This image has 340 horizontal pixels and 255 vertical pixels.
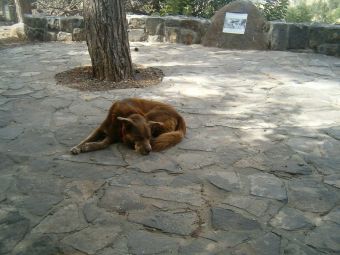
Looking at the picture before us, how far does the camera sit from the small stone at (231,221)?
3010 mm

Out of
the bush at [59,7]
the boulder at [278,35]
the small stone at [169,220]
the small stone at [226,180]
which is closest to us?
the small stone at [169,220]

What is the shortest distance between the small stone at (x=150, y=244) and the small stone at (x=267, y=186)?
100cm

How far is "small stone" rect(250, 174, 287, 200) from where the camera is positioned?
3.45m

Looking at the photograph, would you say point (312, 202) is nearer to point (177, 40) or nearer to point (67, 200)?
point (67, 200)

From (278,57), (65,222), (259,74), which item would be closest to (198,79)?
(259,74)

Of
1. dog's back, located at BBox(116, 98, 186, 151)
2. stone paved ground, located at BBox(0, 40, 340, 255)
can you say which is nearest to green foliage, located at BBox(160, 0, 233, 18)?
stone paved ground, located at BBox(0, 40, 340, 255)

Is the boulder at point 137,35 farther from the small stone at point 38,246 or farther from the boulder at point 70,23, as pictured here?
the small stone at point 38,246

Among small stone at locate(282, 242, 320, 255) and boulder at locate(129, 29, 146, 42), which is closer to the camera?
small stone at locate(282, 242, 320, 255)

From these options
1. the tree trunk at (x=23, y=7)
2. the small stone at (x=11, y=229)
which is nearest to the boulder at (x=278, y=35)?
the small stone at (x=11, y=229)

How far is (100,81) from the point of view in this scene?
267 inches

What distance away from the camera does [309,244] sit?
2824 millimetres

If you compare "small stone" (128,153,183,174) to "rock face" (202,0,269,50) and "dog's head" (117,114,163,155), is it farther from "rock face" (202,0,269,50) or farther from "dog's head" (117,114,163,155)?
"rock face" (202,0,269,50)

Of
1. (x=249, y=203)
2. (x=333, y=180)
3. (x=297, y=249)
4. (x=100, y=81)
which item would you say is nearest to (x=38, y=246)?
(x=249, y=203)

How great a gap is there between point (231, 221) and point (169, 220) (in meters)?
0.48
